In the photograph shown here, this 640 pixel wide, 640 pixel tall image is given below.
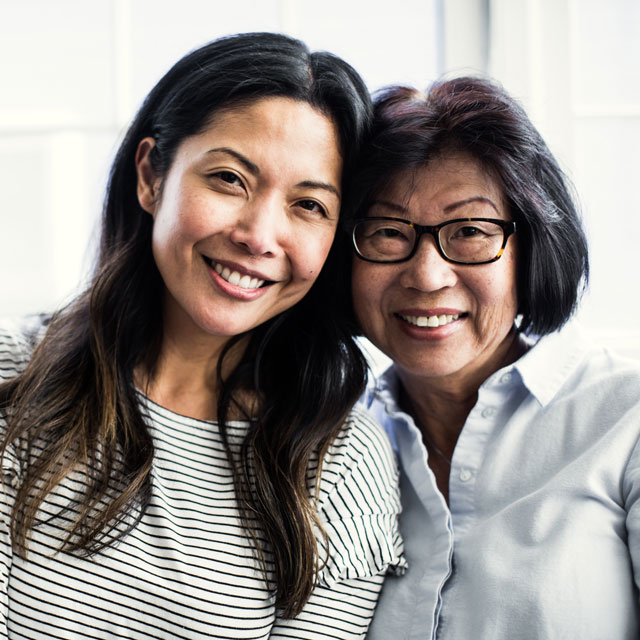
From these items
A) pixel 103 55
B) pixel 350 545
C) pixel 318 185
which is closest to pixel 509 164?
pixel 318 185

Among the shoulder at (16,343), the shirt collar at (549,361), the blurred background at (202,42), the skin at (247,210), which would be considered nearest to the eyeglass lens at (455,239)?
the skin at (247,210)

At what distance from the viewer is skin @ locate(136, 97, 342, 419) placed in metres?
1.24

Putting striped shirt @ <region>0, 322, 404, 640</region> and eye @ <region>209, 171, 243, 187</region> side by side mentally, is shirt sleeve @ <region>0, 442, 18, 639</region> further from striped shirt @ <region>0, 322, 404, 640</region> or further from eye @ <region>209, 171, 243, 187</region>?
eye @ <region>209, 171, 243, 187</region>

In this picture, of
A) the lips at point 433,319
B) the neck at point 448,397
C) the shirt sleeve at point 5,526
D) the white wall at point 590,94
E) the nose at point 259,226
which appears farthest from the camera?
the white wall at point 590,94

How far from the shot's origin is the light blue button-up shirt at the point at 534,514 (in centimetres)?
115

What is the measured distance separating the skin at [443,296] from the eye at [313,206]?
0.10 metres

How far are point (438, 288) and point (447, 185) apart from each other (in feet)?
0.62

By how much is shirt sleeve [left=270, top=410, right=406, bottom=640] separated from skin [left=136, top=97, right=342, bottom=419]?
330 millimetres

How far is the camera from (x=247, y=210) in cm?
125

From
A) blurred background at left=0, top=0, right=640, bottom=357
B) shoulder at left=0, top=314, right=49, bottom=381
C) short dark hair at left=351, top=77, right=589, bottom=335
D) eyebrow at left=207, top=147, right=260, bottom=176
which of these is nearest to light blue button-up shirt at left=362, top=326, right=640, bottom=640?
short dark hair at left=351, top=77, right=589, bottom=335

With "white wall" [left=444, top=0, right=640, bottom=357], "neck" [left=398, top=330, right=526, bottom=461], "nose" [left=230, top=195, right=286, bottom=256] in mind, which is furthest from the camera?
"white wall" [left=444, top=0, right=640, bottom=357]

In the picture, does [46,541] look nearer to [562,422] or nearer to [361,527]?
[361,527]

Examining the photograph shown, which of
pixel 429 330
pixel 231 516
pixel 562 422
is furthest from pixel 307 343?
pixel 562 422

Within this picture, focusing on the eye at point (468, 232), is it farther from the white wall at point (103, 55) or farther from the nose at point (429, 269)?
the white wall at point (103, 55)
